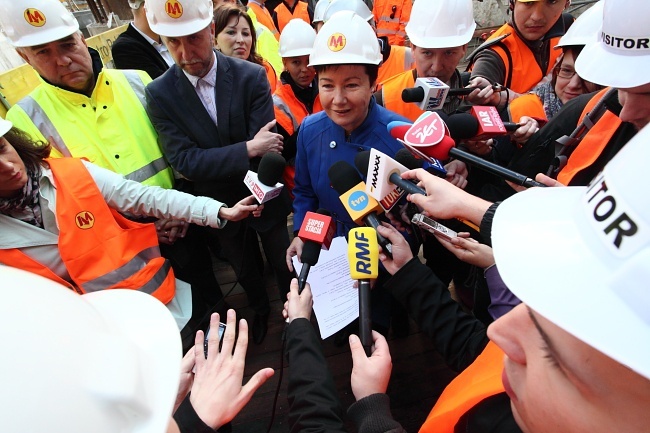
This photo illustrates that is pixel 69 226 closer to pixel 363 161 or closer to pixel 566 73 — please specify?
pixel 363 161

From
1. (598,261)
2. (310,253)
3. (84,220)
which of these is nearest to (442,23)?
(310,253)

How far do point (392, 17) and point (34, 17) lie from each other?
16.1 feet

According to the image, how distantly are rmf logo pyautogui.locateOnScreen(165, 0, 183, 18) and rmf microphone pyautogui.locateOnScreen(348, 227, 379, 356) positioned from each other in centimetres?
188

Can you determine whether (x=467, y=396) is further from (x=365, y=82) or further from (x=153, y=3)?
(x=153, y=3)

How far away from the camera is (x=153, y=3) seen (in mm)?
2242

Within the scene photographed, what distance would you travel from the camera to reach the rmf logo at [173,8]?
2.17 meters

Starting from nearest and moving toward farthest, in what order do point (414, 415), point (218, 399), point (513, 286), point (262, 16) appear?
point (513, 286)
point (218, 399)
point (414, 415)
point (262, 16)

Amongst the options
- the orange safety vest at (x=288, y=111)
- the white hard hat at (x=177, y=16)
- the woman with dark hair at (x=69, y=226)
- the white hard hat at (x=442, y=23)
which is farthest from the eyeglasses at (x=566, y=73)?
the woman with dark hair at (x=69, y=226)

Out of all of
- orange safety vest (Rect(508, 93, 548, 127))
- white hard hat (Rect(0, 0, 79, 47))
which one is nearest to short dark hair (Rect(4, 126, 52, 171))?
white hard hat (Rect(0, 0, 79, 47))

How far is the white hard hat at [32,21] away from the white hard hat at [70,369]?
1.91m

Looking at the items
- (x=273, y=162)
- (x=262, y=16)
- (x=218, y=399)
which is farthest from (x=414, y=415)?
(x=262, y=16)

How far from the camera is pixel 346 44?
71.1 inches

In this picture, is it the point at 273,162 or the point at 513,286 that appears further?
the point at 273,162

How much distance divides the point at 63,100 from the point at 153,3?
32.9 inches
